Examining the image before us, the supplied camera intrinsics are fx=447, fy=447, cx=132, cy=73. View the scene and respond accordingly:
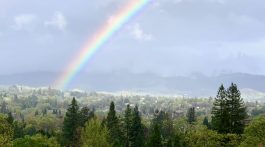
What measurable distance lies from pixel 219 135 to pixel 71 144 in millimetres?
62485

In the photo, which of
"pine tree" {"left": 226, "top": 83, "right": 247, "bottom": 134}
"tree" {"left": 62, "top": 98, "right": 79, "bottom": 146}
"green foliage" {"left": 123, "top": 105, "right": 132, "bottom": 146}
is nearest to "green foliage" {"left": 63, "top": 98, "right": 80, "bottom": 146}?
"tree" {"left": 62, "top": 98, "right": 79, "bottom": 146}

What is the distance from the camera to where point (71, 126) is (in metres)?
142

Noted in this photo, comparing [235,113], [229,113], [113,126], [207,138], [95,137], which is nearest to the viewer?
[207,138]

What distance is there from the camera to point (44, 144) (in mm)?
100875

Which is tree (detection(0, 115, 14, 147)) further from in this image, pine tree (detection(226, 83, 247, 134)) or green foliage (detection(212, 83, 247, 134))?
pine tree (detection(226, 83, 247, 134))

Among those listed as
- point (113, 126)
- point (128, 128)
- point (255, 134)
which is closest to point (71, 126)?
point (113, 126)

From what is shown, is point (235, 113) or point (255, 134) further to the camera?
point (235, 113)

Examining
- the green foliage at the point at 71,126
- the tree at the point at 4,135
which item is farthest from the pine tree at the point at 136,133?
the tree at the point at 4,135

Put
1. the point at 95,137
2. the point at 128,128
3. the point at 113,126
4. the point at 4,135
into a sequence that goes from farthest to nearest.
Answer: the point at 128,128 < the point at 113,126 < the point at 95,137 < the point at 4,135

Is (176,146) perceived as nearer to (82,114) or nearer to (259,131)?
(259,131)

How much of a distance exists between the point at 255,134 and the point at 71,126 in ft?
243

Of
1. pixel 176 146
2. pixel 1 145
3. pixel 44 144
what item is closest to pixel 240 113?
pixel 176 146

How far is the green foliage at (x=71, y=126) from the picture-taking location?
140250 millimetres

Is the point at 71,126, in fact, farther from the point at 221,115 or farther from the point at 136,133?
the point at 221,115
